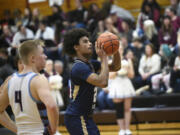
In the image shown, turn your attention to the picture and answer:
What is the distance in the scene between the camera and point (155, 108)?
757 cm

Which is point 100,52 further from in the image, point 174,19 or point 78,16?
point 78,16

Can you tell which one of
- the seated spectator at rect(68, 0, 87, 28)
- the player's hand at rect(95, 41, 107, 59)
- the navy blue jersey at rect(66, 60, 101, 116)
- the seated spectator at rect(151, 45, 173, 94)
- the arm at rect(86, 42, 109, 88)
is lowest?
the seated spectator at rect(151, 45, 173, 94)

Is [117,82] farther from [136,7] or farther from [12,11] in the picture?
[12,11]

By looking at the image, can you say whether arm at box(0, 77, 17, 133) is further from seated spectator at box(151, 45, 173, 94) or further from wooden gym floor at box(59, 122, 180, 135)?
seated spectator at box(151, 45, 173, 94)

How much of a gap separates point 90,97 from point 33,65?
0.74 meters

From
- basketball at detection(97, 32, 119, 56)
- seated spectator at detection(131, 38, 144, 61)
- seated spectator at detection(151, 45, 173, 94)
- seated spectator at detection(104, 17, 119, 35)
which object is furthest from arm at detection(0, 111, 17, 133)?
seated spectator at detection(104, 17, 119, 35)

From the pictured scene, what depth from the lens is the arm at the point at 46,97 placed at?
287 centimetres

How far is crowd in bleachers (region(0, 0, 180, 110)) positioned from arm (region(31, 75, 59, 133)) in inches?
150

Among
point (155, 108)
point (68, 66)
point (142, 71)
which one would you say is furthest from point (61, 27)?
point (155, 108)

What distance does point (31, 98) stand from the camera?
2953 millimetres

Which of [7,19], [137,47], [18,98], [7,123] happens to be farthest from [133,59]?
[7,19]

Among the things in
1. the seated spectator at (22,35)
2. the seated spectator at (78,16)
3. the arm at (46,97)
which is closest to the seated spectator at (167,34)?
the seated spectator at (78,16)

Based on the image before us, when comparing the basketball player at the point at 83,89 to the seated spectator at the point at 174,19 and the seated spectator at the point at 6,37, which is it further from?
the seated spectator at the point at 6,37

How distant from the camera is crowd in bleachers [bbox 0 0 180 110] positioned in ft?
26.5
